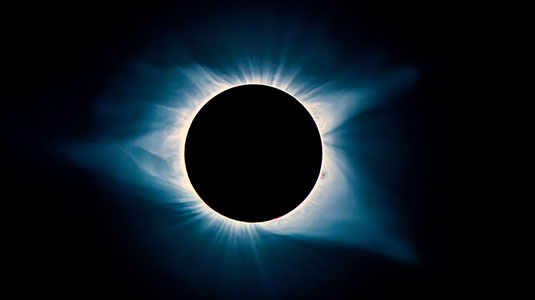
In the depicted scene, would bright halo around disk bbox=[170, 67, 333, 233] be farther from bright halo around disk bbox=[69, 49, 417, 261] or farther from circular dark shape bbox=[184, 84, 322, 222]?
circular dark shape bbox=[184, 84, 322, 222]

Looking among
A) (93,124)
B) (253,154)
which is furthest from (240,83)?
(93,124)

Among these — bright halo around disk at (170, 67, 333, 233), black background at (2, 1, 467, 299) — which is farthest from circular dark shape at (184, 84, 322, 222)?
black background at (2, 1, 467, 299)

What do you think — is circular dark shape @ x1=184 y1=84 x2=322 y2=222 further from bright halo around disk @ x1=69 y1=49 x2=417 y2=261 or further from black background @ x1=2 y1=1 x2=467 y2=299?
black background @ x1=2 y1=1 x2=467 y2=299

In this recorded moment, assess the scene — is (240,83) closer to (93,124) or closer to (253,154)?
(253,154)

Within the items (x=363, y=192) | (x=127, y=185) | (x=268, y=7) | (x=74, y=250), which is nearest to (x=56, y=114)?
(x=127, y=185)

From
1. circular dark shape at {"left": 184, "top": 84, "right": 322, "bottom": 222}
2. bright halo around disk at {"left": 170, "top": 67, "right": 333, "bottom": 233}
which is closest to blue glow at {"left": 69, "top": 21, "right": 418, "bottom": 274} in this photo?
bright halo around disk at {"left": 170, "top": 67, "right": 333, "bottom": 233}

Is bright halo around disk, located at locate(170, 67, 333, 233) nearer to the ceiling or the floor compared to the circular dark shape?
nearer to the ceiling

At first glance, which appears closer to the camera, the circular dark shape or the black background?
the circular dark shape
